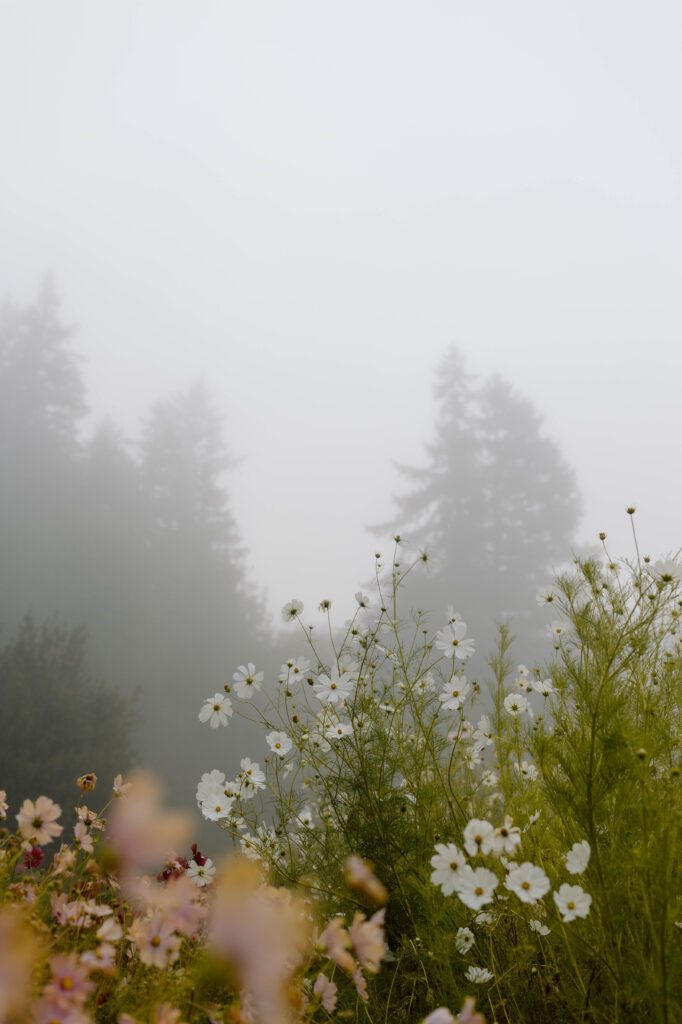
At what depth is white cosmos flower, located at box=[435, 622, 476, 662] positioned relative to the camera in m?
1.93

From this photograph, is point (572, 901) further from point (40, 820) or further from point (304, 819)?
point (304, 819)

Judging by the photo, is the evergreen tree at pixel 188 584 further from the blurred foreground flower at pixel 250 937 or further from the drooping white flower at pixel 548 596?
the blurred foreground flower at pixel 250 937

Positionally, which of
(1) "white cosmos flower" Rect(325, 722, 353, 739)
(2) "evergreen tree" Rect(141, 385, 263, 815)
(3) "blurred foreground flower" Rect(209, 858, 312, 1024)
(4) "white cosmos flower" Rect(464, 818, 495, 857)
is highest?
(2) "evergreen tree" Rect(141, 385, 263, 815)

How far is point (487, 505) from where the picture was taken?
17.6m

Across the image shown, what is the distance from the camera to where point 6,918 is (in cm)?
49

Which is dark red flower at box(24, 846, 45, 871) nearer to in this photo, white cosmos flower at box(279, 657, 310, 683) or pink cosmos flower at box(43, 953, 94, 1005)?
white cosmos flower at box(279, 657, 310, 683)

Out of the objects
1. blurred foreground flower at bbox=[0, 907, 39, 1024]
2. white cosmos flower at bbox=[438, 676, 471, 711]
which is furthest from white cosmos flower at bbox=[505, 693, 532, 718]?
blurred foreground flower at bbox=[0, 907, 39, 1024]

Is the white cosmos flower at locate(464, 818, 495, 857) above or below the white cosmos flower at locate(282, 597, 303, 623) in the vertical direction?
below

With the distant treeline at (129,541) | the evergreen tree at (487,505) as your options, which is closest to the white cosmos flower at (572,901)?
the distant treeline at (129,541)

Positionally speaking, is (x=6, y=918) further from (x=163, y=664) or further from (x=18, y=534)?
(x=18, y=534)

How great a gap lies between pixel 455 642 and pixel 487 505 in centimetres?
1612

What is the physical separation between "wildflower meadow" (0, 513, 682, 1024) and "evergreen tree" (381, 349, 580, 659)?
1379cm

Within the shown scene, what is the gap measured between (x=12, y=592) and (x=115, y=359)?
1267 inches

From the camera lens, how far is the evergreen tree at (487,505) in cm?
1630
